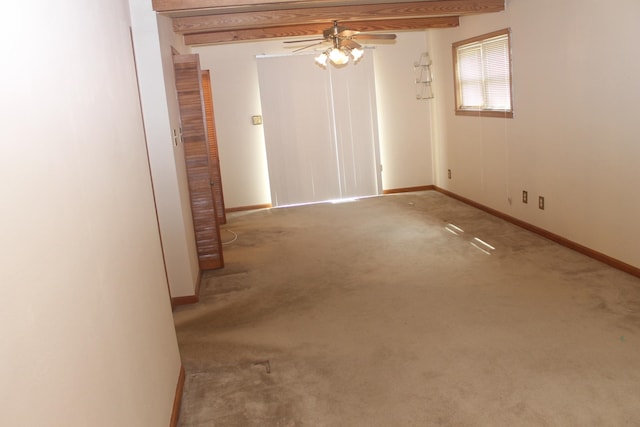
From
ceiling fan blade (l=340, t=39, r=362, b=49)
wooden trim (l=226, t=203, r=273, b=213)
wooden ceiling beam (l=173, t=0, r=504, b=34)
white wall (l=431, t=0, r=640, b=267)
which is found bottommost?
wooden trim (l=226, t=203, r=273, b=213)

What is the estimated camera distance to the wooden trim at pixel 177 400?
8.56 ft

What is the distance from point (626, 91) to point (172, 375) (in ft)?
11.9

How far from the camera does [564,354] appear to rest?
9.86 feet

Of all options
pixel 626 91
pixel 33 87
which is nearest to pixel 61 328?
pixel 33 87

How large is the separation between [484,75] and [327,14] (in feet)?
6.92

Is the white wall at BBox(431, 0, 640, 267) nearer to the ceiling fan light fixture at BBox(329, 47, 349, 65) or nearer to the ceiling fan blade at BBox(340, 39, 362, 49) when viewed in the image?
the ceiling fan blade at BBox(340, 39, 362, 49)

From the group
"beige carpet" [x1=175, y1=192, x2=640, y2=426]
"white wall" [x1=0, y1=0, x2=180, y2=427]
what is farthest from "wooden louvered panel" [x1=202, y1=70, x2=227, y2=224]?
"white wall" [x1=0, y1=0, x2=180, y2=427]

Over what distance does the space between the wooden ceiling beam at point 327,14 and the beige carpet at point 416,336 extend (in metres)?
2.22

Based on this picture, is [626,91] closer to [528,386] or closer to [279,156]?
[528,386]

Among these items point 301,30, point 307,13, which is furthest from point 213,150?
point 307,13

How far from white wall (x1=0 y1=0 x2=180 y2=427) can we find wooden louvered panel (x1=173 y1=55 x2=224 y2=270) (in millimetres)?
2251

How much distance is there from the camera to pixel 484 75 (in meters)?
6.34

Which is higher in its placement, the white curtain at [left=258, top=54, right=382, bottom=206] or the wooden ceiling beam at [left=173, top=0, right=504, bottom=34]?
the wooden ceiling beam at [left=173, top=0, right=504, bottom=34]

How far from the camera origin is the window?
19.3 feet
